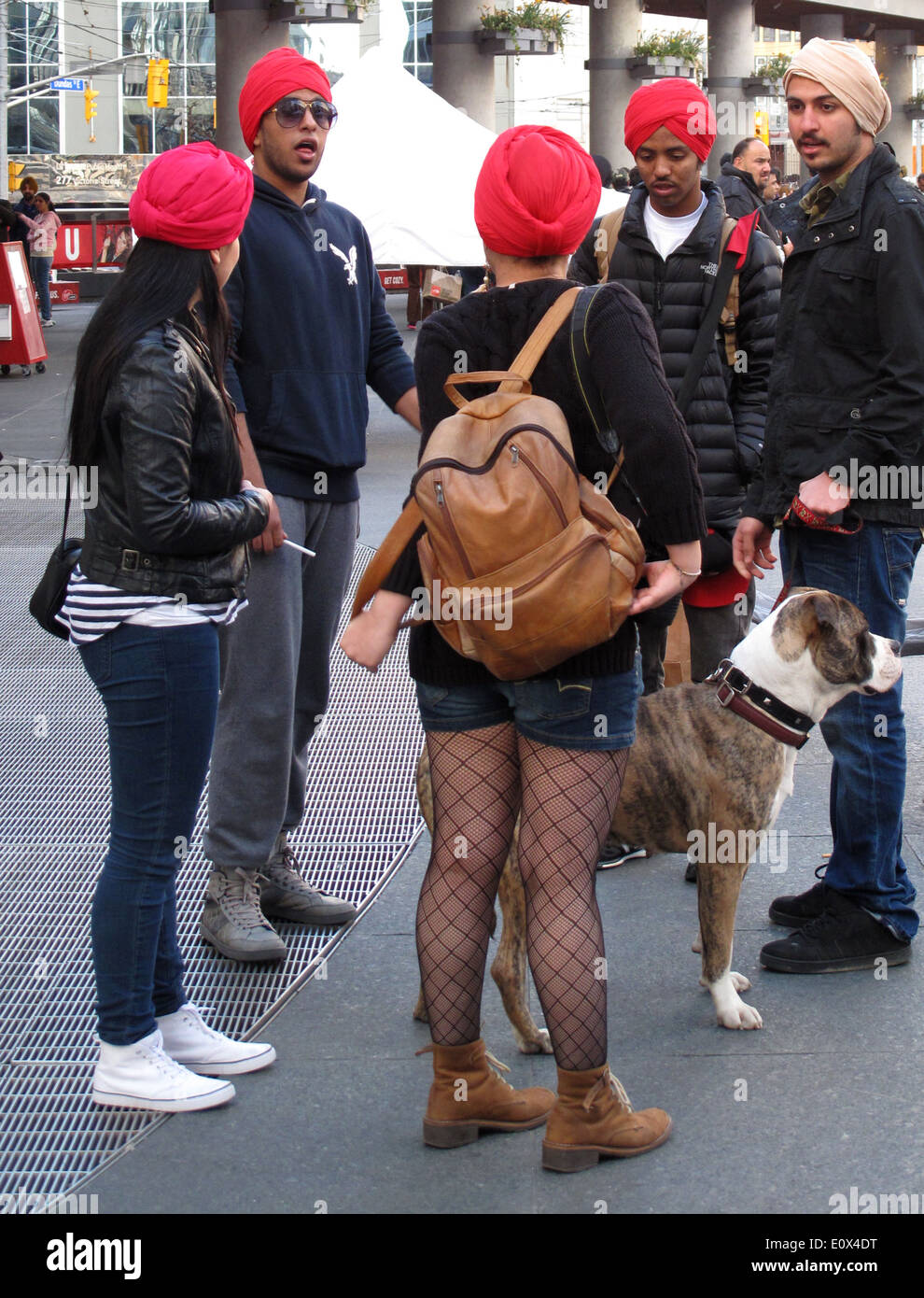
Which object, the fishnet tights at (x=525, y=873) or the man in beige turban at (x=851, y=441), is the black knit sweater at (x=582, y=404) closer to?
the fishnet tights at (x=525, y=873)

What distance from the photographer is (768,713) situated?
12.9 ft

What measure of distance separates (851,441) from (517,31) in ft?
75.6

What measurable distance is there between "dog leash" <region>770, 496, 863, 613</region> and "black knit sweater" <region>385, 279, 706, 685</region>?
107 cm

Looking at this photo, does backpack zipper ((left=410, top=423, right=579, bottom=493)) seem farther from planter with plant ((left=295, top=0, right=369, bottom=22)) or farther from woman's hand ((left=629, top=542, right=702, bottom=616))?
planter with plant ((left=295, top=0, right=369, bottom=22))

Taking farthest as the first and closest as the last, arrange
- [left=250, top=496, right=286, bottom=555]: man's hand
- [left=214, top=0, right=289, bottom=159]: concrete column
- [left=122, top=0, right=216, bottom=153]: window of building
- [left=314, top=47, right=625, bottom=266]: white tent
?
[left=122, top=0, right=216, bottom=153]: window of building → [left=214, top=0, right=289, bottom=159]: concrete column → [left=314, top=47, right=625, bottom=266]: white tent → [left=250, top=496, right=286, bottom=555]: man's hand

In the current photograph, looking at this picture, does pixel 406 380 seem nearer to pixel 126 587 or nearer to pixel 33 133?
pixel 126 587

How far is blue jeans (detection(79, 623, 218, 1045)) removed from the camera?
3350 millimetres

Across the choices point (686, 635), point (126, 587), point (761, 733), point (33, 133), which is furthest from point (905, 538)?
point (33, 133)

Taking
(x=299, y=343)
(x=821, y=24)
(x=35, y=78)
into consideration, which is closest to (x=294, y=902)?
(x=299, y=343)

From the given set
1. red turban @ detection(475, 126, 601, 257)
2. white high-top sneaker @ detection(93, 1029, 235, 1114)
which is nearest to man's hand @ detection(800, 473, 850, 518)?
red turban @ detection(475, 126, 601, 257)

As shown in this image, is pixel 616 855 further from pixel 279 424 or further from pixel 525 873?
pixel 525 873

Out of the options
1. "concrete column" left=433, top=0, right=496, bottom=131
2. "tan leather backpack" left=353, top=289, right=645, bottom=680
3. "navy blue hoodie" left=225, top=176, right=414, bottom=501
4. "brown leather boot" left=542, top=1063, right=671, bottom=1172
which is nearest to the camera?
"tan leather backpack" left=353, top=289, right=645, bottom=680

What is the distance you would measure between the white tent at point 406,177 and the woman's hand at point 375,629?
975cm

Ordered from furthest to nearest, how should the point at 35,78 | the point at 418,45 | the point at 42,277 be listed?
1. the point at 418,45
2. the point at 35,78
3. the point at 42,277
